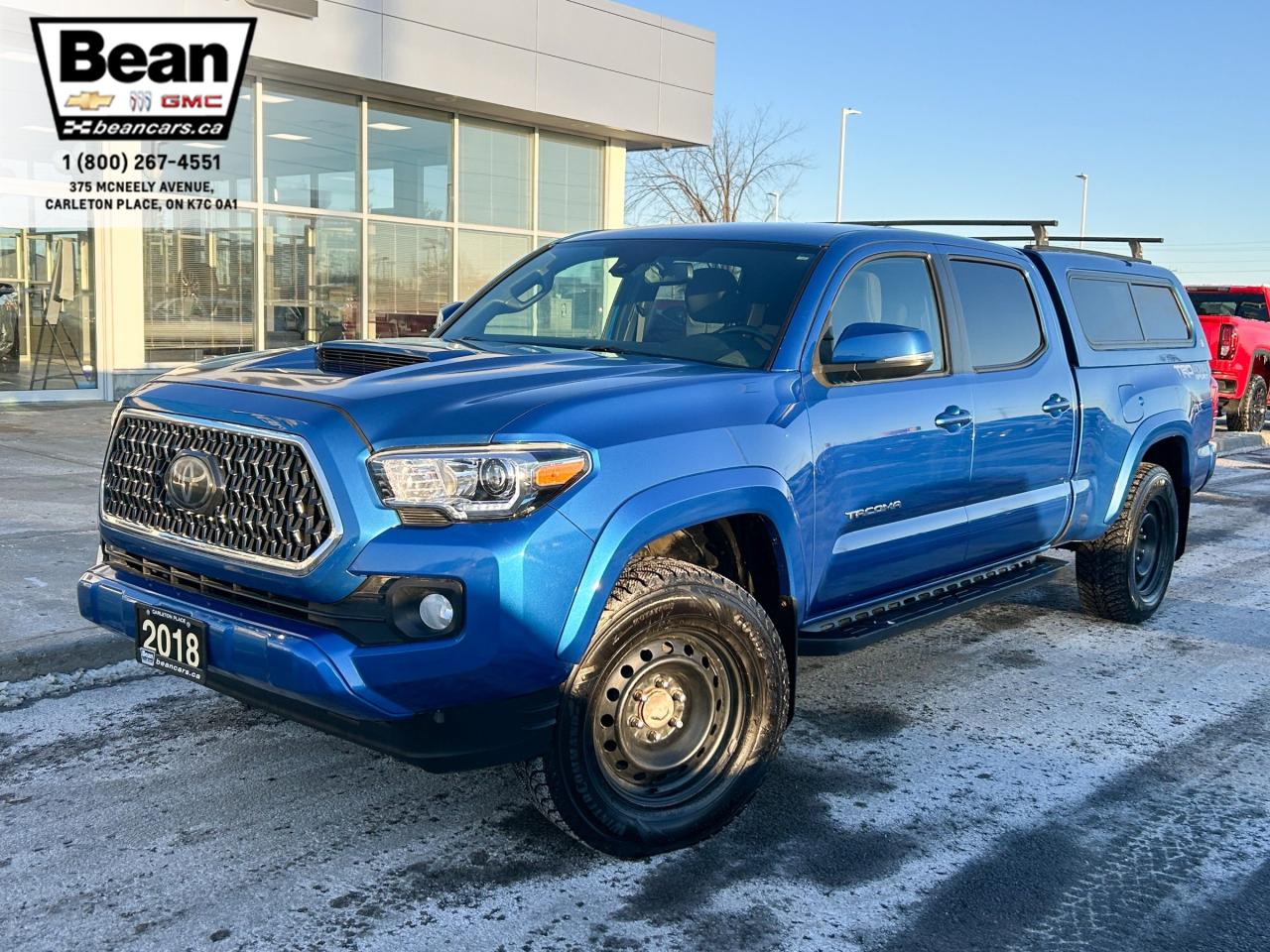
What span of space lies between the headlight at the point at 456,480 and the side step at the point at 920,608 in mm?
1510

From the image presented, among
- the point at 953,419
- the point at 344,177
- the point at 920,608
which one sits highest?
the point at 344,177

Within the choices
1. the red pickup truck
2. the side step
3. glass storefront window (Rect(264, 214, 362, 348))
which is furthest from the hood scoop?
the red pickup truck

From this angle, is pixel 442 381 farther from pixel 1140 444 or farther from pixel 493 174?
pixel 493 174

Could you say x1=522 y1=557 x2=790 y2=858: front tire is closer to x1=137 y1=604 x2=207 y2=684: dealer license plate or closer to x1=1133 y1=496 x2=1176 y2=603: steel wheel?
x1=137 y1=604 x2=207 y2=684: dealer license plate

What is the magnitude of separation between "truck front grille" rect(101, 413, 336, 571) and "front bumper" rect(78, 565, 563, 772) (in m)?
0.21

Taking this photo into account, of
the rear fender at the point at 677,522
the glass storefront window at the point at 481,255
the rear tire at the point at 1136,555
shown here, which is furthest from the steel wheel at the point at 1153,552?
the glass storefront window at the point at 481,255

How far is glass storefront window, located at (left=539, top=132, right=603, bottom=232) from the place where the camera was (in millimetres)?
19266

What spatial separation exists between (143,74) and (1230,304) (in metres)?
15.6

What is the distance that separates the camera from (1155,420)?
6430 mm

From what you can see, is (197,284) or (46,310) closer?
(46,310)

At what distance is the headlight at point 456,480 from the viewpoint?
3.18 meters

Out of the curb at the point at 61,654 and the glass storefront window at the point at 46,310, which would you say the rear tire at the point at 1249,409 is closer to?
the glass storefront window at the point at 46,310

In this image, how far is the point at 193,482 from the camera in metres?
3.48

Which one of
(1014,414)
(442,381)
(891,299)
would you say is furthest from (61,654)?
(1014,414)
